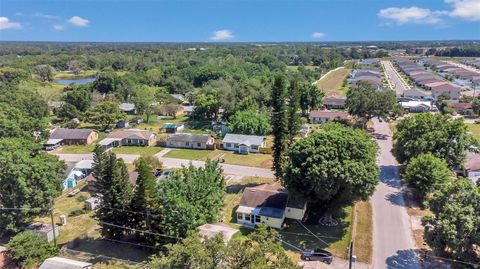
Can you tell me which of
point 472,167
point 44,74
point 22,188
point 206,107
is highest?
point 44,74

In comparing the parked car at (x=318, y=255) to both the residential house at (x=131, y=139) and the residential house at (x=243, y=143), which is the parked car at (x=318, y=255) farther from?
the residential house at (x=131, y=139)

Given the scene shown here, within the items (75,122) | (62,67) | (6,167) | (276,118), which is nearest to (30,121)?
(75,122)

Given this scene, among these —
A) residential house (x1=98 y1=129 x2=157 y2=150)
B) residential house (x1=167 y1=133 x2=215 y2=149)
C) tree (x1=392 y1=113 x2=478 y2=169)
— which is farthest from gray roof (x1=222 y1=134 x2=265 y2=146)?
tree (x1=392 y1=113 x2=478 y2=169)

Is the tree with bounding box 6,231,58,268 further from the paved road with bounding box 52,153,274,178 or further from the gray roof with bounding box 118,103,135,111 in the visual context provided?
the gray roof with bounding box 118,103,135,111

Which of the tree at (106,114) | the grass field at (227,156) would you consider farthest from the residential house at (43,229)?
the tree at (106,114)

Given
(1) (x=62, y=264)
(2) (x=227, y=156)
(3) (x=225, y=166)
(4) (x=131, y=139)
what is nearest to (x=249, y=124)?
(2) (x=227, y=156)

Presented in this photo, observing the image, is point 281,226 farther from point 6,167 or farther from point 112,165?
point 6,167

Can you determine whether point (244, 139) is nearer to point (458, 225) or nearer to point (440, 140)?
point (440, 140)
